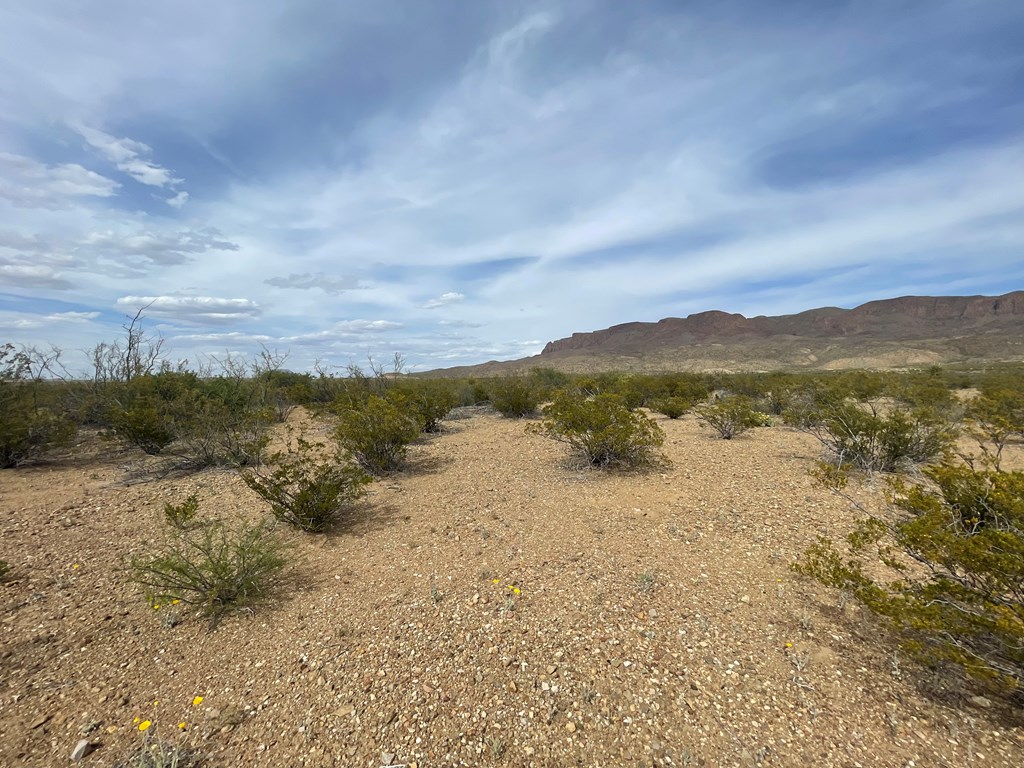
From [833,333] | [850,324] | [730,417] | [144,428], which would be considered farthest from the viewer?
[850,324]

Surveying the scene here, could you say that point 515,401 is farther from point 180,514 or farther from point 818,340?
point 818,340

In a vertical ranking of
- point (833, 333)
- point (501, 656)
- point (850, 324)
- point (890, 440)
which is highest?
point (850, 324)

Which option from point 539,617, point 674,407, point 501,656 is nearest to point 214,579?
point 501,656

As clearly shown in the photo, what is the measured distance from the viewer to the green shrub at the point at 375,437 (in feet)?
27.2

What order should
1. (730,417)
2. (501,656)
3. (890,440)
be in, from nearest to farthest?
(501,656) → (890,440) → (730,417)

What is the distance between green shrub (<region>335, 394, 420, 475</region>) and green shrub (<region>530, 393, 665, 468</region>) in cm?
290

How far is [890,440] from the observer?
7680mm

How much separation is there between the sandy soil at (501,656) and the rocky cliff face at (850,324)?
76.5 meters

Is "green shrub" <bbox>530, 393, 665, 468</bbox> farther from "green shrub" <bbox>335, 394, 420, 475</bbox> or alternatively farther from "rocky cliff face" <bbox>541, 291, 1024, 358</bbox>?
"rocky cliff face" <bbox>541, 291, 1024, 358</bbox>

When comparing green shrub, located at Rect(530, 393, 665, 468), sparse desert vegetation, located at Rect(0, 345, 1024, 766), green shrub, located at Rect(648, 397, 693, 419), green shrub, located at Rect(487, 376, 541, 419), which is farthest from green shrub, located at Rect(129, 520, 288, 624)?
green shrub, located at Rect(648, 397, 693, 419)

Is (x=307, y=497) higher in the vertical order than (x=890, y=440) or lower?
higher

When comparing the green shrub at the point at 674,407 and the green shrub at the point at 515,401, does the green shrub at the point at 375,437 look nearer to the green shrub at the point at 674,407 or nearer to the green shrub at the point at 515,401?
the green shrub at the point at 515,401

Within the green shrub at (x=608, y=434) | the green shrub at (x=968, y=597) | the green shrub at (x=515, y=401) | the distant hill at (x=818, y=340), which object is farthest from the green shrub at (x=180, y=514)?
the distant hill at (x=818, y=340)

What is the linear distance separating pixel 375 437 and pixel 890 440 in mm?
9046
